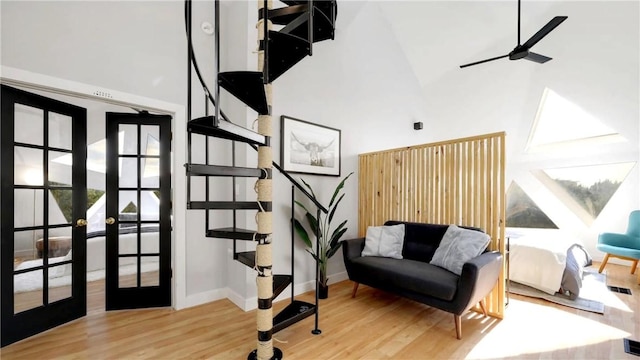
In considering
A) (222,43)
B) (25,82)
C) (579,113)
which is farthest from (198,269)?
(579,113)

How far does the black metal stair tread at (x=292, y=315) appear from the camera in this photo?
1.93 meters

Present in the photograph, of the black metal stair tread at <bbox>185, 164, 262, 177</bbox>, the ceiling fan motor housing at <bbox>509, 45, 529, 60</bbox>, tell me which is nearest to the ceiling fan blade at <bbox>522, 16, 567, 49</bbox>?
the ceiling fan motor housing at <bbox>509, 45, 529, 60</bbox>

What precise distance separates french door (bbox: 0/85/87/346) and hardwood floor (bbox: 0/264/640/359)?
209mm

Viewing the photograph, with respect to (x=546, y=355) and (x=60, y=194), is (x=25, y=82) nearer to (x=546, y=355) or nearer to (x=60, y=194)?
(x=60, y=194)

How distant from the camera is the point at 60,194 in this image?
2.32 m

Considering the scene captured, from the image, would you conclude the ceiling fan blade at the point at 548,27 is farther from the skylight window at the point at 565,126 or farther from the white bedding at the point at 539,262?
the skylight window at the point at 565,126

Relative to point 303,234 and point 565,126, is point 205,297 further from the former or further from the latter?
point 565,126

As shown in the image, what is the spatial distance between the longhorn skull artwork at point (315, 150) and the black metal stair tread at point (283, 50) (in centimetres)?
138

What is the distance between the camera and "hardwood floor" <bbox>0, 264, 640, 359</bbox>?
1930 millimetres

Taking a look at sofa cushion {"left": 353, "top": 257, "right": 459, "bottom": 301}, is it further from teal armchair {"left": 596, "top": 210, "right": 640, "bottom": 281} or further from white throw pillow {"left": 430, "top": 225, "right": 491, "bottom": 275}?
teal armchair {"left": 596, "top": 210, "right": 640, "bottom": 281}

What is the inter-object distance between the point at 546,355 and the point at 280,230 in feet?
8.07

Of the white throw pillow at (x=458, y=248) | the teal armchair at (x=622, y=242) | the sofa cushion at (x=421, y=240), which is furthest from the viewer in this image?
the teal armchair at (x=622, y=242)

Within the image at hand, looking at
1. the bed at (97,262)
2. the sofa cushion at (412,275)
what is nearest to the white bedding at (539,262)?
the sofa cushion at (412,275)

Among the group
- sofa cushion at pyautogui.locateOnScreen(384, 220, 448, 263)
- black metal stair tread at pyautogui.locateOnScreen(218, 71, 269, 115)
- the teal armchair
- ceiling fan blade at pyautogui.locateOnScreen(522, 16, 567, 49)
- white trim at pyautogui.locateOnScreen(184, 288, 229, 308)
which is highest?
ceiling fan blade at pyautogui.locateOnScreen(522, 16, 567, 49)
